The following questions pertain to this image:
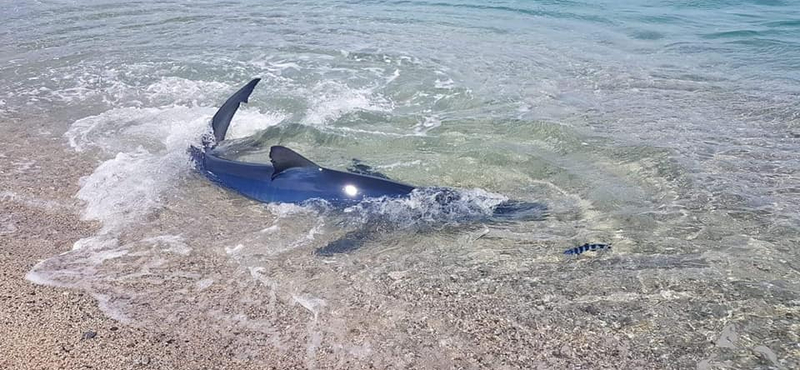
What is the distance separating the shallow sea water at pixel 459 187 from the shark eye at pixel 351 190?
326 millimetres

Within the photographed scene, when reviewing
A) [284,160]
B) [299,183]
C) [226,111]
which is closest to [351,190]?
[299,183]

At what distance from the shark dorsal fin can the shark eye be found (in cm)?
47

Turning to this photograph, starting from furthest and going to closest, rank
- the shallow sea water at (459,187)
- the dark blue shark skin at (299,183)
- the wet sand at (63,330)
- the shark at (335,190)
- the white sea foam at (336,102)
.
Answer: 1. the white sea foam at (336,102)
2. the dark blue shark skin at (299,183)
3. the shark at (335,190)
4. the shallow sea water at (459,187)
5. the wet sand at (63,330)

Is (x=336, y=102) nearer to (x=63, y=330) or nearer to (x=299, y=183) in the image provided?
(x=299, y=183)

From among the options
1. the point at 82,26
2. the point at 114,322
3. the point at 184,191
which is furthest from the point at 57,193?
the point at 82,26

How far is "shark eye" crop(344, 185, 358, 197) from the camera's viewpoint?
19.4 ft

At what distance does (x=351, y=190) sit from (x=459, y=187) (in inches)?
53.2

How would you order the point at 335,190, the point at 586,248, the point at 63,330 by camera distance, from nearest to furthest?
the point at 63,330
the point at 586,248
the point at 335,190

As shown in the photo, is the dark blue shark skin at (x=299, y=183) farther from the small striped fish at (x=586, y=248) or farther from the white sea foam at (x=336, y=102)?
the white sea foam at (x=336, y=102)

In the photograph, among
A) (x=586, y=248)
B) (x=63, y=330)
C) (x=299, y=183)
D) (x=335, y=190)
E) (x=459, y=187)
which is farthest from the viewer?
(x=459, y=187)

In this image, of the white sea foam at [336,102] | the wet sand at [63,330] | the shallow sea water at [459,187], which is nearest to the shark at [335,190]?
the shallow sea water at [459,187]

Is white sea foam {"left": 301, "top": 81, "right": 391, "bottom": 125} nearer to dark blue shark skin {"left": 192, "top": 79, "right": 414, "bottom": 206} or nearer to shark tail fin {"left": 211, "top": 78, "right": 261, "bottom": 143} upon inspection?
shark tail fin {"left": 211, "top": 78, "right": 261, "bottom": 143}

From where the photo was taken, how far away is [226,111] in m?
7.96

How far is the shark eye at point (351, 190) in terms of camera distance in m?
5.90
